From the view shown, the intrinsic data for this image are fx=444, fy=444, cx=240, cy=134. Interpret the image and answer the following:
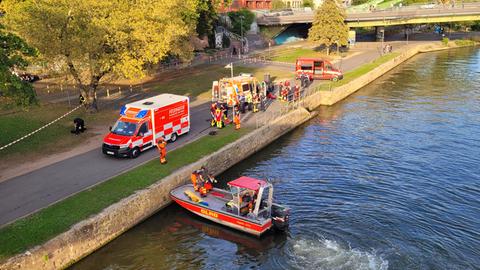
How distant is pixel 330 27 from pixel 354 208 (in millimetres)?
53261

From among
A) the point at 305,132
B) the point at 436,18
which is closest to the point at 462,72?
the point at 436,18

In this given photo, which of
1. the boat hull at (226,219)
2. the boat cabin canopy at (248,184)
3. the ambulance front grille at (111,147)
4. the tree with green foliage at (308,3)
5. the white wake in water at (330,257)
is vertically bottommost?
the white wake in water at (330,257)

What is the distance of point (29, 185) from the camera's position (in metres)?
21.5

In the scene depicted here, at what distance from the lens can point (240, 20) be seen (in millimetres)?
90562

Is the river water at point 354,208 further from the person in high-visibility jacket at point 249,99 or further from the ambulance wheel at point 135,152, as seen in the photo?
the ambulance wheel at point 135,152

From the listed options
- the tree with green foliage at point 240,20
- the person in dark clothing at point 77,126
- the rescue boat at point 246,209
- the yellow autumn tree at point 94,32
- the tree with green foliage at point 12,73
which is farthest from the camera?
the tree with green foliage at point 240,20

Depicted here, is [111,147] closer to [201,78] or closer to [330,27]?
[201,78]

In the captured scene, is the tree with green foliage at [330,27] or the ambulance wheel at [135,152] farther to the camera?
the tree with green foliage at [330,27]

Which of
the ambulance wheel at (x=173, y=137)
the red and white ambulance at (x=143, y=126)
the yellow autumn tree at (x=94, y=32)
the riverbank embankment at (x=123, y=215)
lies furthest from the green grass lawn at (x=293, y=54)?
the red and white ambulance at (x=143, y=126)

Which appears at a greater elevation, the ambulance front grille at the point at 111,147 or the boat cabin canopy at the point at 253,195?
the ambulance front grille at the point at 111,147

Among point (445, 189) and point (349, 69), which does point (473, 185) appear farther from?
point (349, 69)

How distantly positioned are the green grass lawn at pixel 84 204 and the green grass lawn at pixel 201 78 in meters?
19.3

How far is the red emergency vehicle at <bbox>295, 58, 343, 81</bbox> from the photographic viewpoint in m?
50.8

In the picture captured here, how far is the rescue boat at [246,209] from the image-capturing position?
19.5 metres
